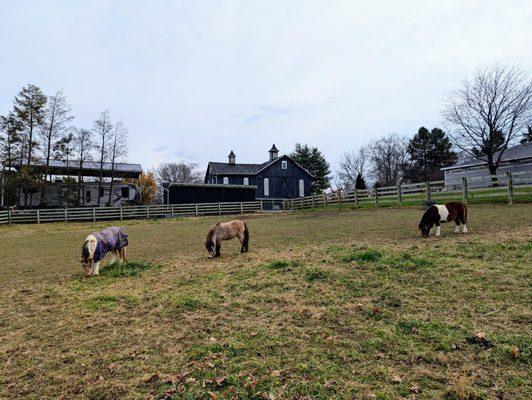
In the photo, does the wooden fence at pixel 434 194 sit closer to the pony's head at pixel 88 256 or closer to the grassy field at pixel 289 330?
the grassy field at pixel 289 330

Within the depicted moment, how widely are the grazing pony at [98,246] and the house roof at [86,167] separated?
94.1 feet

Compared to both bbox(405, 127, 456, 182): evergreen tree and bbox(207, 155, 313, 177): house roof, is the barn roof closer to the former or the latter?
bbox(207, 155, 313, 177): house roof

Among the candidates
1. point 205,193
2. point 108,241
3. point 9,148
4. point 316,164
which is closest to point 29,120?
point 9,148

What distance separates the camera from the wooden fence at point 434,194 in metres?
16.8

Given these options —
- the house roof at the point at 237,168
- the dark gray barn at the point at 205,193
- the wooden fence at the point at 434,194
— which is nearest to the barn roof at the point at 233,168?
the house roof at the point at 237,168

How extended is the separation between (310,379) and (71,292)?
5.11m

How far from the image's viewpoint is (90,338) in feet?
13.1

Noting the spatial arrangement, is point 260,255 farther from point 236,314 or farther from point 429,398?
point 429,398

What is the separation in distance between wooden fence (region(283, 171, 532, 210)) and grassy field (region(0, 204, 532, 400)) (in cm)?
1188

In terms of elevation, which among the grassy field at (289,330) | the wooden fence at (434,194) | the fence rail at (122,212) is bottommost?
the grassy field at (289,330)

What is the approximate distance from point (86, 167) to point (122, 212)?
1056 cm

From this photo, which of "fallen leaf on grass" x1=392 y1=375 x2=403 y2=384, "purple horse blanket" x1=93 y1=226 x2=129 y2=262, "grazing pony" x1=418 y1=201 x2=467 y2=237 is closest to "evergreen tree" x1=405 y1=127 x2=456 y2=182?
"grazing pony" x1=418 y1=201 x2=467 y2=237

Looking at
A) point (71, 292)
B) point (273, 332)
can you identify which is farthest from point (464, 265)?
point (71, 292)

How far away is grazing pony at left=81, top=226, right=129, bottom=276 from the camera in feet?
24.0
